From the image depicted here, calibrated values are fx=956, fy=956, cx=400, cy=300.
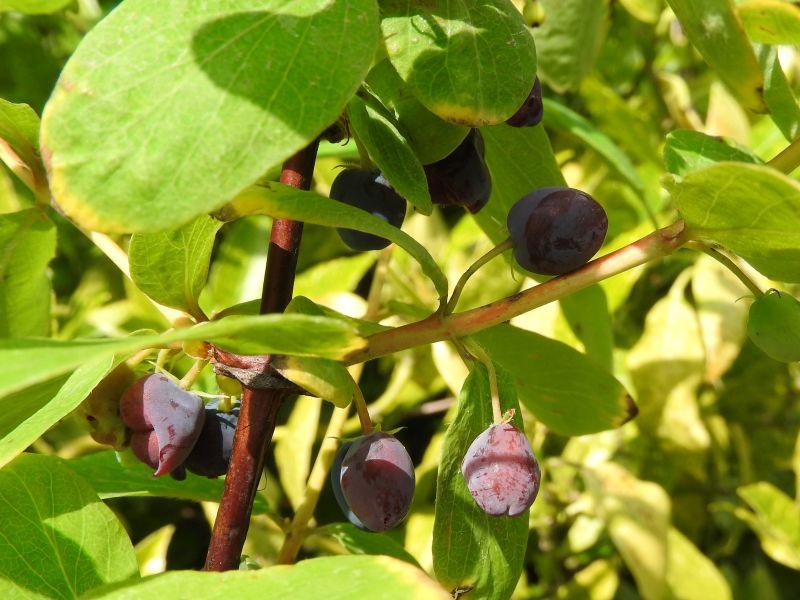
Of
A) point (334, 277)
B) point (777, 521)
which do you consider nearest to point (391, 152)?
point (334, 277)

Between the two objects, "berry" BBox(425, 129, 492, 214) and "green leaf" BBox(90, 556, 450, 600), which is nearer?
"green leaf" BBox(90, 556, 450, 600)

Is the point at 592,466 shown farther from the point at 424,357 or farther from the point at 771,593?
the point at 771,593

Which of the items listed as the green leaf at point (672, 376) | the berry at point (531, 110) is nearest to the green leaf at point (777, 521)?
the green leaf at point (672, 376)

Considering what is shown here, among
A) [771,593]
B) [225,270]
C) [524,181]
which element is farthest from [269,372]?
[771,593]

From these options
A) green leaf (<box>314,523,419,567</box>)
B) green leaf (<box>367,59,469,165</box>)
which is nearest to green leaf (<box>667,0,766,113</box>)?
green leaf (<box>367,59,469,165</box>)

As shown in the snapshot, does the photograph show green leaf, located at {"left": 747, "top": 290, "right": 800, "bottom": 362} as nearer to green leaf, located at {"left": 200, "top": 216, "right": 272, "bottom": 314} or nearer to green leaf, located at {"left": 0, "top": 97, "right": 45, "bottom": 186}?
green leaf, located at {"left": 0, "top": 97, "right": 45, "bottom": 186}
